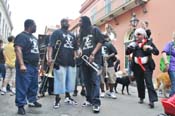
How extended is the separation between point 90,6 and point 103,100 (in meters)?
25.6

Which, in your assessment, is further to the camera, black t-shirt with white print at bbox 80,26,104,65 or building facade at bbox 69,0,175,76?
building facade at bbox 69,0,175,76

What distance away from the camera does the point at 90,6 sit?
33.7 meters

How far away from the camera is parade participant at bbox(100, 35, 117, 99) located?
9445 millimetres

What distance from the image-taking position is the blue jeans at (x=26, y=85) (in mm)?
6570

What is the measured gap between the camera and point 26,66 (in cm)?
683

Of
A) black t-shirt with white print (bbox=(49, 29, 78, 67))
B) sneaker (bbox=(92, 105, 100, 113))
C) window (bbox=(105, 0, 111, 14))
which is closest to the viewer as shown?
sneaker (bbox=(92, 105, 100, 113))

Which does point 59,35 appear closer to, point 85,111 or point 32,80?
point 32,80

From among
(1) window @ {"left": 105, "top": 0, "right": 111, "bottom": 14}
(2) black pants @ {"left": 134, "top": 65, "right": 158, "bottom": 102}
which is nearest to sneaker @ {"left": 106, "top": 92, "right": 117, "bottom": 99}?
(2) black pants @ {"left": 134, "top": 65, "right": 158, "bottom": 102}

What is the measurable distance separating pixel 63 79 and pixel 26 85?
33.2 inches

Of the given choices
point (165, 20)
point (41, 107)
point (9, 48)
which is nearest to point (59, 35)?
point (41, 107)

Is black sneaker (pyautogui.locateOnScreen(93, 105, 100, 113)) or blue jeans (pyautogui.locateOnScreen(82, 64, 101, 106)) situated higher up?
blue jeans (pyautogui.locateOnScreen(82, 64, 101, 106))

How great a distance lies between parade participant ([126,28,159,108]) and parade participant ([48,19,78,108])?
1.50 m

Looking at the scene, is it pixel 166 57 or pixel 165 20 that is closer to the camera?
pixel 166 57

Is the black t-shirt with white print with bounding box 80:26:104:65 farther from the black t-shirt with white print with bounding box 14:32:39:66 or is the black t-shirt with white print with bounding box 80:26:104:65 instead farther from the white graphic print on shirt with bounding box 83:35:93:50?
the black t-shirt with white print with bounding box 14:32:39:66
